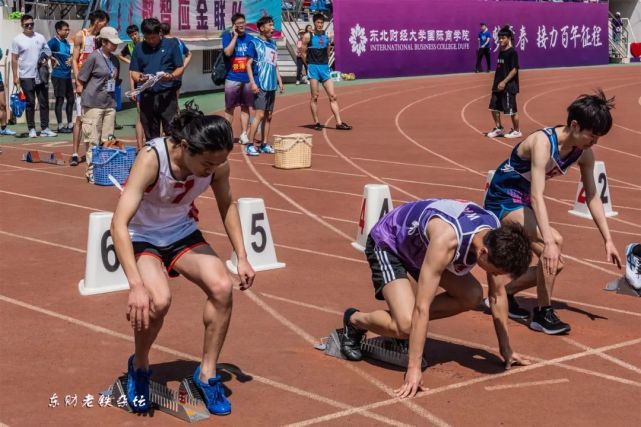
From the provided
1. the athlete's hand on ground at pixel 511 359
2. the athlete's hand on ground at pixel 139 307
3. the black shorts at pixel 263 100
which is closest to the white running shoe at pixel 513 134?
the black shorts at pixel 263 100

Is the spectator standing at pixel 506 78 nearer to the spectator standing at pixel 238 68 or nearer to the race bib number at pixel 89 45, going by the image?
the spectator standing at pixel 238 68

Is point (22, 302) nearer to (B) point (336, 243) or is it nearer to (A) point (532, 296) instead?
(B) point (336, 243)

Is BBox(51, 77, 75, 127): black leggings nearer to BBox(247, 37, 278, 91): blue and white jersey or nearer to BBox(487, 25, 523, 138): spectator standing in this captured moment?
BBox(247, 37, 278, 91): blue and white jersey

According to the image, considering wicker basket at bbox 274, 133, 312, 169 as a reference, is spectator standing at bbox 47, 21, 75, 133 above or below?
above

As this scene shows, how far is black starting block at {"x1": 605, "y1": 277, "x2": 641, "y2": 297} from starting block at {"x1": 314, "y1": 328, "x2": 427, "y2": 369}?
97.5 inches

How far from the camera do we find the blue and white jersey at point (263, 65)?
50.7 ft

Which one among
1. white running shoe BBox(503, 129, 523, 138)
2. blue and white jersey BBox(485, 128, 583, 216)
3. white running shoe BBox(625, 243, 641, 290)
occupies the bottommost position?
white running shoe BBox(625, 243, 641, 290)

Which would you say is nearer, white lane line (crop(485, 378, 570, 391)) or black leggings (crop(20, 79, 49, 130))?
white lane line (crop(485, 378, 570, 391))

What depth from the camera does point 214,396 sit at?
209 inches

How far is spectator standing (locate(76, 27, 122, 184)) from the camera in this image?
13.0 meters

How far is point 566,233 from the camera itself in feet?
34.4

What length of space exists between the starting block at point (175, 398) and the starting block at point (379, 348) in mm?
1215

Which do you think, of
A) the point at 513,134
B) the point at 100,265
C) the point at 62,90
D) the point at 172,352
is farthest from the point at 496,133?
the point at 172,352

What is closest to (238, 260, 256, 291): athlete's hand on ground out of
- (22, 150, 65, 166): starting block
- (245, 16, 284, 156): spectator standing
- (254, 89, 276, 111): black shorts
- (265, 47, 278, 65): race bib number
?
(22, 150, 65, 166): starting block
